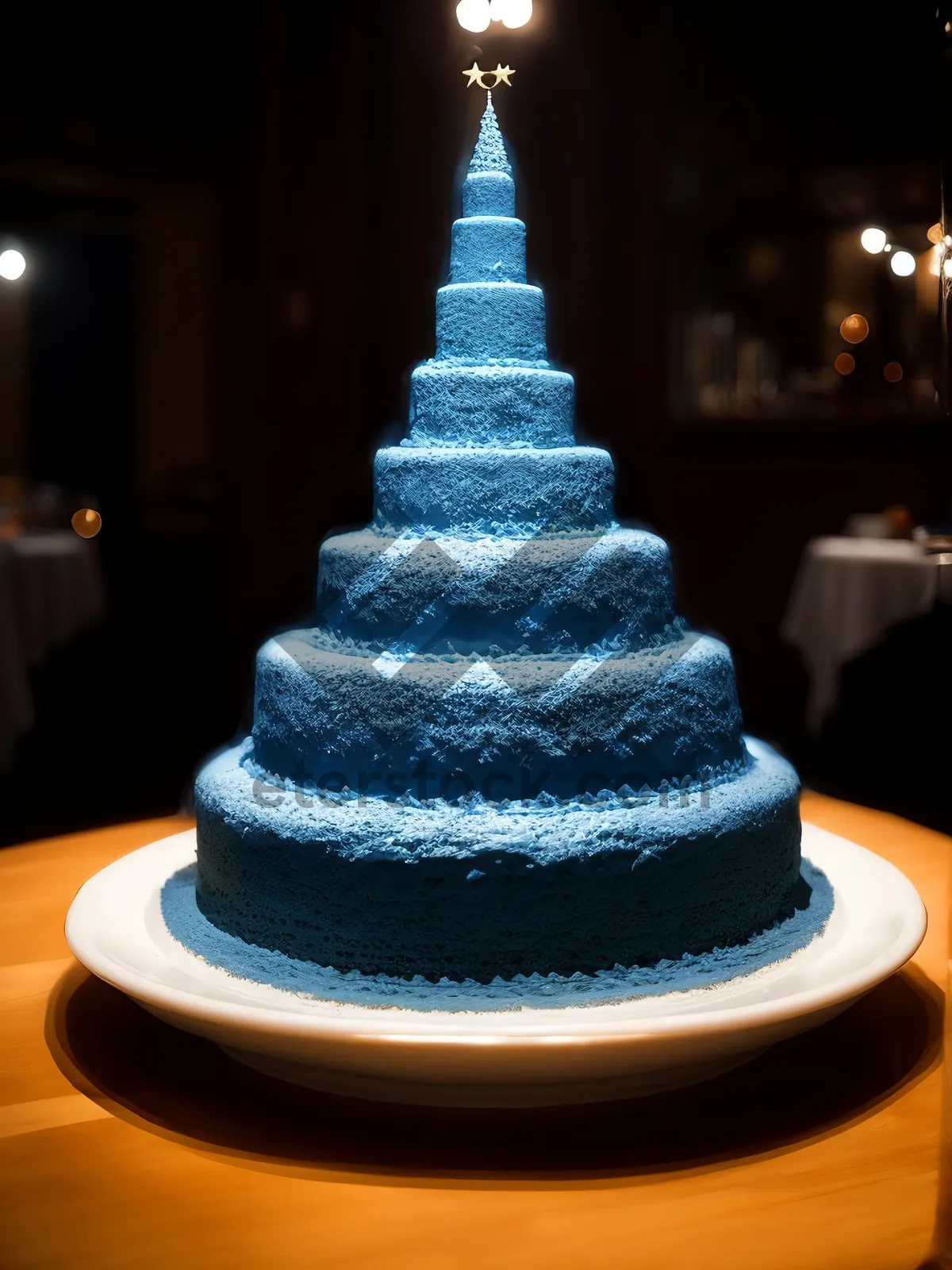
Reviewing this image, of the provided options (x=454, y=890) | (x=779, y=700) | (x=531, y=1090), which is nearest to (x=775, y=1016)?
(x=531, y=1090)

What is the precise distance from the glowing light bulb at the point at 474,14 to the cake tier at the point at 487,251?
0.62 feet

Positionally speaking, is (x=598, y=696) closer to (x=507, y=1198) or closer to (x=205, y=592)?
(x=507, y=1198)

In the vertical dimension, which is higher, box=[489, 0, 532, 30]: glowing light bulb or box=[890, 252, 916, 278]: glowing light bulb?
box=[489, 0, 532, 30]: glowing light bulb

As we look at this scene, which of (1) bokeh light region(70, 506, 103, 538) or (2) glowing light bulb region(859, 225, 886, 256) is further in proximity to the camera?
(1) bokeh light region(70, 506, 103, 538)

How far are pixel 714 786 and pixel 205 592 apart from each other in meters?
1.43

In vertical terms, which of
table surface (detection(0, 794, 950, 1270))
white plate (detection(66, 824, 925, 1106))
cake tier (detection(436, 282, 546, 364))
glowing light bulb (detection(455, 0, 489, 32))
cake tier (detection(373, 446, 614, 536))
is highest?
glowing light bulb (detection(455, 0, 489, 32))

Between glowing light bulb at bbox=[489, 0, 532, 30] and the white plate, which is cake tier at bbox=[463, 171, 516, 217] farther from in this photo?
the white plate

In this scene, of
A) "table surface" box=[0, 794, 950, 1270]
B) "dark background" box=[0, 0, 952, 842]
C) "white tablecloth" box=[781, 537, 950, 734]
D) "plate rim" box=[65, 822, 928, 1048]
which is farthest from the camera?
"white tablecloth" box=[781, 537, 950, 734]

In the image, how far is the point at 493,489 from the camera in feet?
4.25

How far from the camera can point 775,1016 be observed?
Result: 0.94m

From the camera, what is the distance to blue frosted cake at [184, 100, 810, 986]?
1.13 metres

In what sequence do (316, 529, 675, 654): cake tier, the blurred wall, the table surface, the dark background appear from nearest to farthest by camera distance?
the table surface < (316, 529, 675, 654): cake tier < the dark background < the blurred wall

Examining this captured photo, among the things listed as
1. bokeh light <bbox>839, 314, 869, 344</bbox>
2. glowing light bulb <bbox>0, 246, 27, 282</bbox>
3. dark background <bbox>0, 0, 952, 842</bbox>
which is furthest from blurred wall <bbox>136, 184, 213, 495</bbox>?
bokeh light <bbox>839, 314, 869, 344</bbox>

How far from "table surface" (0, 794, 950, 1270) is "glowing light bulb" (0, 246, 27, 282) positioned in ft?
2.64
